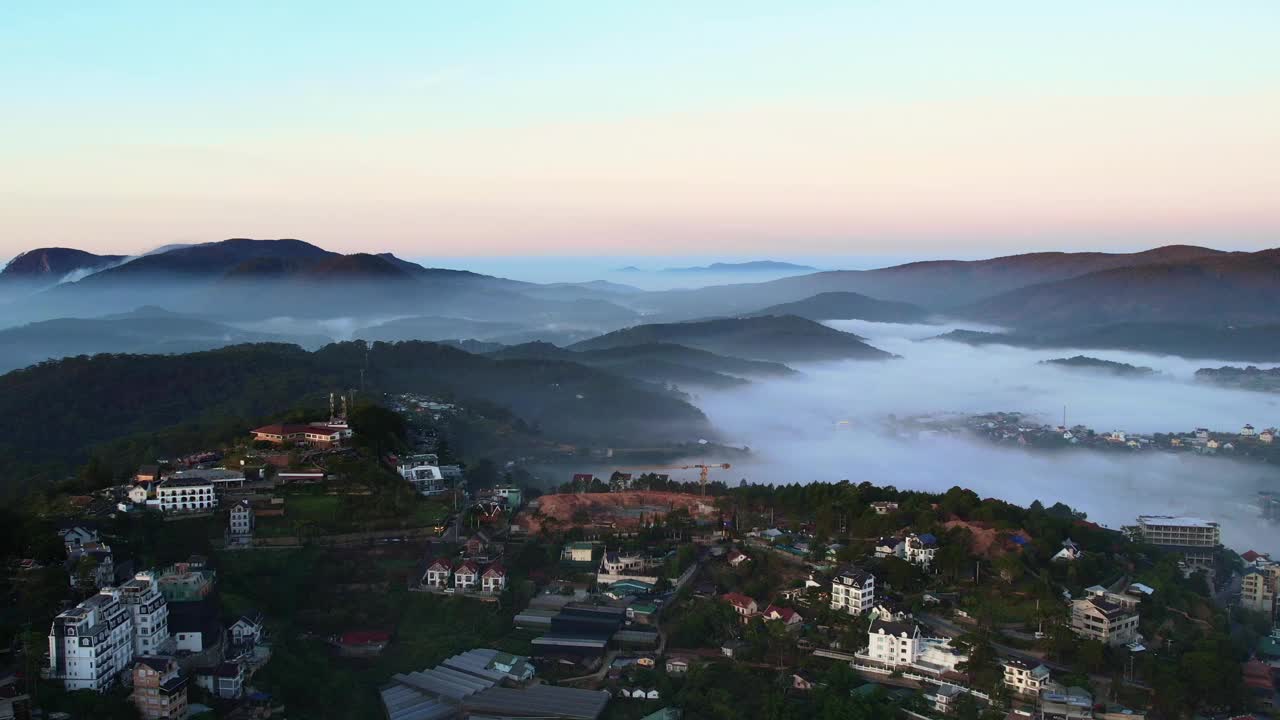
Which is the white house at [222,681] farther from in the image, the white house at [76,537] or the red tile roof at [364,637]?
the white house at [76,537]

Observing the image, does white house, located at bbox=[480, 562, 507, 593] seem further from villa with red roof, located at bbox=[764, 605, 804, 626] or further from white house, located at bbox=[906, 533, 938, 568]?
white house, located at bbox=[906, 533, 938, 568]

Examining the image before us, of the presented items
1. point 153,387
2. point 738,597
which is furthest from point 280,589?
point 153,387

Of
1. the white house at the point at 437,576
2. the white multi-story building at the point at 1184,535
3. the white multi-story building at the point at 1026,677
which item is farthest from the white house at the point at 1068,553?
the white house at the point at 437,576

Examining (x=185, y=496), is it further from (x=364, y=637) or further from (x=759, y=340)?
A: (x=759, y=340)

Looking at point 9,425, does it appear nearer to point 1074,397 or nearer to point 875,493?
point 875,493

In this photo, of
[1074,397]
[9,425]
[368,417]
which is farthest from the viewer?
[1074,397]

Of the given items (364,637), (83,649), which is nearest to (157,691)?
(83,649)
